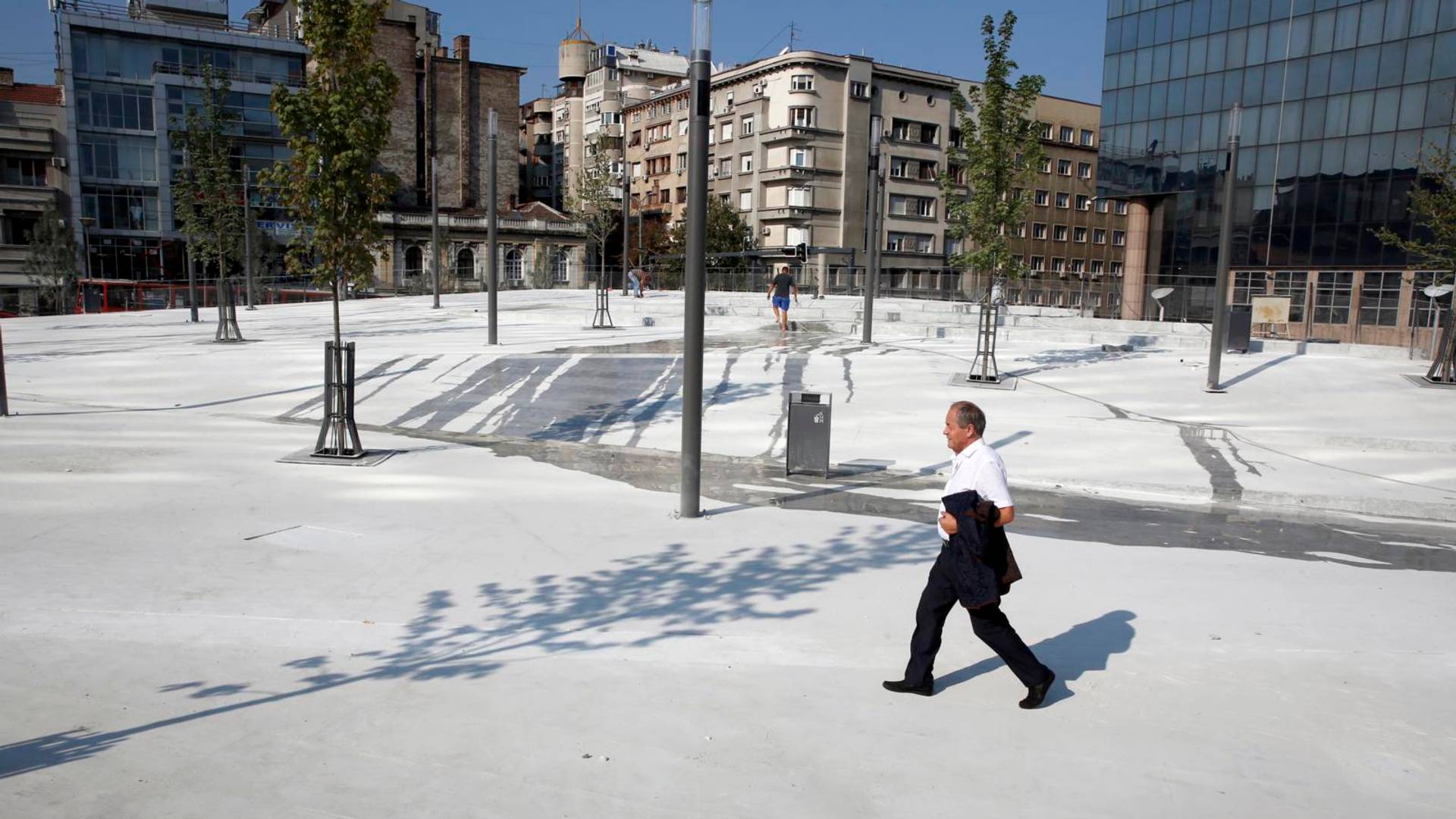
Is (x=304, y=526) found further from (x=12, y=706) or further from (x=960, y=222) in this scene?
(x=960, y=222)

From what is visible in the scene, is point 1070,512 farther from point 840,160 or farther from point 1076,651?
point 840,160

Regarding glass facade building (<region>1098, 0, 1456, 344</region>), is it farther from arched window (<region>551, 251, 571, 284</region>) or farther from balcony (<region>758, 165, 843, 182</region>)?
arched window (<region>551, 251, 571, 284</region>)

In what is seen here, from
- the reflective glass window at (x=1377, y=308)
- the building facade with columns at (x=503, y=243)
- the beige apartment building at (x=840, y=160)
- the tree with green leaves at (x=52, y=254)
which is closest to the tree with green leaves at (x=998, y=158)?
the reflective glass window at (x=1377, y=308)

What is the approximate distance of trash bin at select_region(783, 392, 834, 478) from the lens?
37.2 feet

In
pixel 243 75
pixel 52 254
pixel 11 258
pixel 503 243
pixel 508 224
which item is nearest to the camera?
pixel 52 254

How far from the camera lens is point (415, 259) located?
72.2m

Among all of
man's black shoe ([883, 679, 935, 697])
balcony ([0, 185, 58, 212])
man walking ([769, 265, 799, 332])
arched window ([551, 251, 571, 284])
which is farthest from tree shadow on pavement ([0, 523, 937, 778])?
arched window ([551, 251, 571, 284])

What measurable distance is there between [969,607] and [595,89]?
100613 millimetres

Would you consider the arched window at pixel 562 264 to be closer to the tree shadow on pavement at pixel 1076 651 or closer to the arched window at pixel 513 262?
the arched window at pixel 513 262

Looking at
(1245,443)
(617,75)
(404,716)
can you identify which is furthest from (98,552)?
(617,75)

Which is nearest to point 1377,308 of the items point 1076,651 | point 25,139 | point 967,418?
point 1076,651

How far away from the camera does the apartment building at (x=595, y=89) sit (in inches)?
3760

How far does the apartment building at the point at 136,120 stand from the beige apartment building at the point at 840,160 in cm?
3349

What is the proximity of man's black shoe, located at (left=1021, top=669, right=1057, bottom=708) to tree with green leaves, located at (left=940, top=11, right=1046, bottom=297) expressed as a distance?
1235cm
